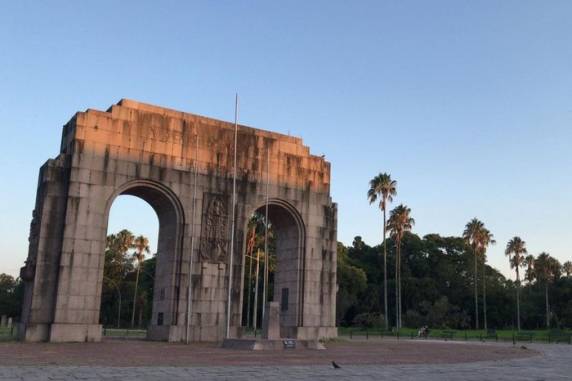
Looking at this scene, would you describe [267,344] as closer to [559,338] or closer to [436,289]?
[559,338]

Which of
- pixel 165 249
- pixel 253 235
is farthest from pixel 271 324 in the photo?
pixel 253 235

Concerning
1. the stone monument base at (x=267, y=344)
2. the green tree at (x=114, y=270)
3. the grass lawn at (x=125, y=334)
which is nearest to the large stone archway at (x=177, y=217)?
the stone monument base at (x=267, y=344)

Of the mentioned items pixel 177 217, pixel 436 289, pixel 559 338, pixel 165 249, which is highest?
pixel 177 217

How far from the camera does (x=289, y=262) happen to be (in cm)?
3422

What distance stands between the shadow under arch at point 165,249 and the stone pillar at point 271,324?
584 centimetres

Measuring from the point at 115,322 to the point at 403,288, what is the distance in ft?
128

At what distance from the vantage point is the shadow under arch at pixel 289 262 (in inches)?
1294

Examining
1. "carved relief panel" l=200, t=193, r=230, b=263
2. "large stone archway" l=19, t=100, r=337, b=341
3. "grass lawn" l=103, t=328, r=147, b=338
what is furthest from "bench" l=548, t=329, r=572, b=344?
"grass lawn" l=103, t=328, r=147, b=338

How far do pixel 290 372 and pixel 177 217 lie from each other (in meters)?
16.8

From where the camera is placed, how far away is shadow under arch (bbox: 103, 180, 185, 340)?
28837mm

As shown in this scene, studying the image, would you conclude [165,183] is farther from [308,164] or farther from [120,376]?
[120,376]

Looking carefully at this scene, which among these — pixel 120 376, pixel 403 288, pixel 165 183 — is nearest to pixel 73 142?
pixel 165 183

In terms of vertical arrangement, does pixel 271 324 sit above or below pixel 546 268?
below

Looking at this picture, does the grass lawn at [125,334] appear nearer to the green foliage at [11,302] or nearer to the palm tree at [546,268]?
the green foliage at [11,302]
